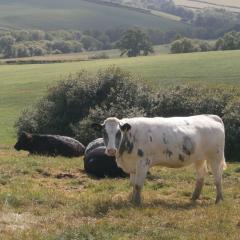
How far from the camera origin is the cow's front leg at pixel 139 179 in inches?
544

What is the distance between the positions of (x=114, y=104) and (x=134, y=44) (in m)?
105

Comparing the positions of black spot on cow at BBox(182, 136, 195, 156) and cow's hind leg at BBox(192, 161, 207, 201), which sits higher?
black spot on cow at BBox(182, 136, 195, 156)

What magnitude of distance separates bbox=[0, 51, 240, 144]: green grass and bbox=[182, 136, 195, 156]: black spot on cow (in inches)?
1462

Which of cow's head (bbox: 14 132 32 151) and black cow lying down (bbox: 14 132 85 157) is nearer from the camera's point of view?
black cow lying down (bbox: 14 132 85 157)

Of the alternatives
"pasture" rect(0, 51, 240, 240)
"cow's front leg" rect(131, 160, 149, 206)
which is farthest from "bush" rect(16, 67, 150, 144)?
"cow's front leg" rect(131, 160, 149, 206)

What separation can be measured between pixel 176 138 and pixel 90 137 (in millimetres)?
18617

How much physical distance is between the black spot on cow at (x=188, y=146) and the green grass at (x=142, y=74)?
3712 centimetres

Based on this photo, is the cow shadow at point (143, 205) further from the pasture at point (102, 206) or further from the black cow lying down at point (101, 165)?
the black cow lying down at point (101, 165)

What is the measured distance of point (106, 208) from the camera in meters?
13.0

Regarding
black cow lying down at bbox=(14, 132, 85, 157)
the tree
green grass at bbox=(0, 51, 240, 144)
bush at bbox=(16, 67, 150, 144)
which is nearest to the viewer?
black cow lying down at bbox=(14, 132, 85, 157)

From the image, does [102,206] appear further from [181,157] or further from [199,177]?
[199,177]

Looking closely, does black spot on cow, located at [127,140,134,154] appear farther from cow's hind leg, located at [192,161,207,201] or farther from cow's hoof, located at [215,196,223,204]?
cow's hoof, located at [215,196,223,204]

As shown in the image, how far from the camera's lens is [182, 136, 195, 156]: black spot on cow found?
14.3m

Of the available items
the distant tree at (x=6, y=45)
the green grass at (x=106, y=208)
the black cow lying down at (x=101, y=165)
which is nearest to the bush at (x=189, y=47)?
the distant tree at (x=6, y=45)
